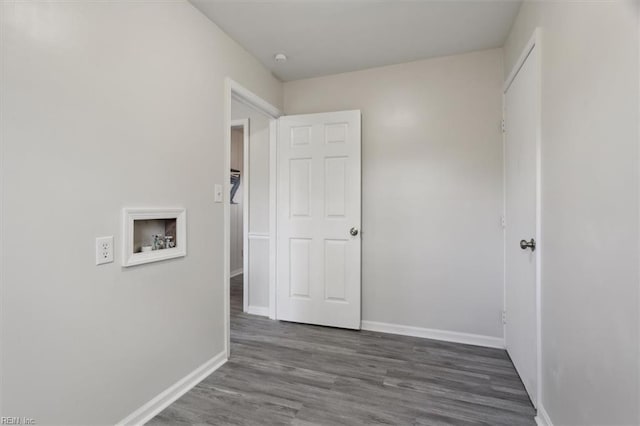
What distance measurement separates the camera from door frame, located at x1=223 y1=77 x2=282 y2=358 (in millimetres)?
2234

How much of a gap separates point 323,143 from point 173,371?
2.14 meters

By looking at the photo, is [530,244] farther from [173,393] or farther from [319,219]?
[173,393]

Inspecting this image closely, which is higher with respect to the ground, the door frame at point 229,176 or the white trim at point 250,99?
the white trim at point 250,99

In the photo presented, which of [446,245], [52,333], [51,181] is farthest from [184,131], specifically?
[446,245]

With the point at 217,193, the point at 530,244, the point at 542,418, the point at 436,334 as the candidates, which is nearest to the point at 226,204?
the point at 217,193

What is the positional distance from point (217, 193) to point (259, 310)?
1615 millimetres

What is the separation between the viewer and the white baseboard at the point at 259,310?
321 centimetres

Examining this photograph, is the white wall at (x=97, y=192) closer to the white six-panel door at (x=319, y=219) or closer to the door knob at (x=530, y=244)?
the white six-panel door at (x=319, y=219)

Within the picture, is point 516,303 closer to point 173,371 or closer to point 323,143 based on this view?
point 323,143

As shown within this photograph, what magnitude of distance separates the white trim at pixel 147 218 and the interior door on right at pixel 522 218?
2.04 metres

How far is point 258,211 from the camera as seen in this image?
10.8 ft

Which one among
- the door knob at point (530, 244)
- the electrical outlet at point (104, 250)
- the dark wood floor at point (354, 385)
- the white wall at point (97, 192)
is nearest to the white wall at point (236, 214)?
the dark wood floor at point (354, 385)

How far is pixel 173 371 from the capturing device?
1.81m

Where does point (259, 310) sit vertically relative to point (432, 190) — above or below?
below
